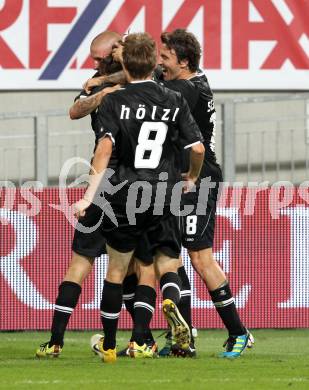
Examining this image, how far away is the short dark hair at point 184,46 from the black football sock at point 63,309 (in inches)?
70.5

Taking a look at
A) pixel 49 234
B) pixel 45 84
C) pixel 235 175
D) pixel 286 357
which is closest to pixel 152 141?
pixel 286 357

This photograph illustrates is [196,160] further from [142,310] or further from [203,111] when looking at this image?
[142,310]

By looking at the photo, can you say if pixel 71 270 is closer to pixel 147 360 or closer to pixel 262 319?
pixel 147 360

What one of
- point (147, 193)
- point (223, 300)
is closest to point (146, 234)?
point (147, 193)

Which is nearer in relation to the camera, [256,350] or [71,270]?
[71,270]

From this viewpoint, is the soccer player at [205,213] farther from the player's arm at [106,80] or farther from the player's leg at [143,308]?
the player's leg at [143,308]

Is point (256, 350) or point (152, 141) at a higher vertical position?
point (152, 141)

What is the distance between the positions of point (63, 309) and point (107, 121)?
159 cm

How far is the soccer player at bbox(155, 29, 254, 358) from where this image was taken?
951 centimetres

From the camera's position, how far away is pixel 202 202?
962cm

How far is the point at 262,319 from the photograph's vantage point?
496 inches

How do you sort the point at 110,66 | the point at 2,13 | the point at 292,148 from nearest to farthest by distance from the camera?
the point at 110,66
the point at 292,148
the point at 2,13

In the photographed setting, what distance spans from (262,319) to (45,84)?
14.5 ft

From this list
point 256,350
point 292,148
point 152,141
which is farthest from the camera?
point 292,148
